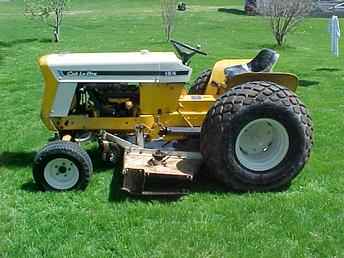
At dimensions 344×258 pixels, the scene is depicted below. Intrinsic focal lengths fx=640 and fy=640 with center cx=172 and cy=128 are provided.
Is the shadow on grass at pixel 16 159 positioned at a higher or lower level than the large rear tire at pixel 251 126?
lower

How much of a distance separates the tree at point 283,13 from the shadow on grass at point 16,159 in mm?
15389

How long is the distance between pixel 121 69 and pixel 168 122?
0.74 metres

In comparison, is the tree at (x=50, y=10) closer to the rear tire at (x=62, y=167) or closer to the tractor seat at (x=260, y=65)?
the tractor seat at (x=260, y=65)

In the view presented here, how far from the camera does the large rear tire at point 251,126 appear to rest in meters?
5.78

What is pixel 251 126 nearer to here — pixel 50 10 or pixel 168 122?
pixel 168 122

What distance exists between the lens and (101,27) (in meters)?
28.7

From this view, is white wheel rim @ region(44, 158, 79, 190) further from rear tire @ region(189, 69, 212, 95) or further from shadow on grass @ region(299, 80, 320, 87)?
shadow on grass @ region(299, 80, 320, 87)

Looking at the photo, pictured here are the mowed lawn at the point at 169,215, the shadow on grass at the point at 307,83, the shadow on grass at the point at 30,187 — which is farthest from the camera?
the shadow on grass at the point at 307,83

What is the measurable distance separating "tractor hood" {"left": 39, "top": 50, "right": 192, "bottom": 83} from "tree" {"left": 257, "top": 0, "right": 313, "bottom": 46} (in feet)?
51.4

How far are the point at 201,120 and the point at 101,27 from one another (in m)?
22.8

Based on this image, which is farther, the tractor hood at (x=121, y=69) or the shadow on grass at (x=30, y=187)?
the tractor hood at (x=121, y=69)

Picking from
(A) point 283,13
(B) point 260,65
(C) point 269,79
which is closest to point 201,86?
(B) point 260,65

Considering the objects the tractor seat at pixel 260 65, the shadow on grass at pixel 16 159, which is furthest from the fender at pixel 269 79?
the shadow on grass at pixel 16 159

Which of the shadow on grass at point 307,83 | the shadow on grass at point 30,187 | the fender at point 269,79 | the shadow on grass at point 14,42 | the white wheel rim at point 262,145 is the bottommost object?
the shadow on grass at point 14,42
